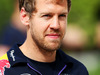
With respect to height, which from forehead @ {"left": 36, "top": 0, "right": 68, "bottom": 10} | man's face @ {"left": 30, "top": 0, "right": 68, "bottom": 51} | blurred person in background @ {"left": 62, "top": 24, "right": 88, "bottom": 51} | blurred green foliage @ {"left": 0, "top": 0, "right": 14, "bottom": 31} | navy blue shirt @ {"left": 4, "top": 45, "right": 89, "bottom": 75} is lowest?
blurred person in background @ {"left": 62, "top": 24, "right": 88, "bottom": 51}

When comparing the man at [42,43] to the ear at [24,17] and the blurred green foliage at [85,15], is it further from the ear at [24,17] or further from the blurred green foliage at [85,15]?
the blurred green foliage at [85,15]

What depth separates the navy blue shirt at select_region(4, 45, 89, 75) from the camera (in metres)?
4.55

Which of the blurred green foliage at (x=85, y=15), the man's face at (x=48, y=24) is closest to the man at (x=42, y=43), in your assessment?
the man's face at (x=48, y=24)

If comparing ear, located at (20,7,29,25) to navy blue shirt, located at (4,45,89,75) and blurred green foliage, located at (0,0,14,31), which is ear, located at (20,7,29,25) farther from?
blurred green foliage, located at (0,0,14,31)

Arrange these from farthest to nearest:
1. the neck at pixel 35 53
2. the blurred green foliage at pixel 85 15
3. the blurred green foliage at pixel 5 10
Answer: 1. the blurred green foliage at pixel 85 15
2. the blurred green foliage at pixel 5 10
3. the neck at pixel 35 53

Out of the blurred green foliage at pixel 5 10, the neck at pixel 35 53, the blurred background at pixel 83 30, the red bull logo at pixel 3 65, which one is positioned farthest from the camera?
the blurred background at pixel 83 30

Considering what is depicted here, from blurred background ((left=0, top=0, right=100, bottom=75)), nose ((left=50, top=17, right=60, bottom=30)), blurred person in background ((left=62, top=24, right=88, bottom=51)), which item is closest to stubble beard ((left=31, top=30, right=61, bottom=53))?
nose ((left=50, top=17, right=60, bottom=30))

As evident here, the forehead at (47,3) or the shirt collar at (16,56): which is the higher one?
the forehead at (47,3)

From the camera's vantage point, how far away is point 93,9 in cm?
1230

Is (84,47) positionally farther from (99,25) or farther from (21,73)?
(21,73)

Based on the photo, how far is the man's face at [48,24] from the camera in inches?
179

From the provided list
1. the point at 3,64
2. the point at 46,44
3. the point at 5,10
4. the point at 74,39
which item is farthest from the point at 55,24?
the point at 74,39

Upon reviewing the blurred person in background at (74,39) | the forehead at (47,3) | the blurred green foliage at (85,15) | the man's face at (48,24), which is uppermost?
the forehead at (47,3)

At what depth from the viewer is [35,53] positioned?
477 cm
